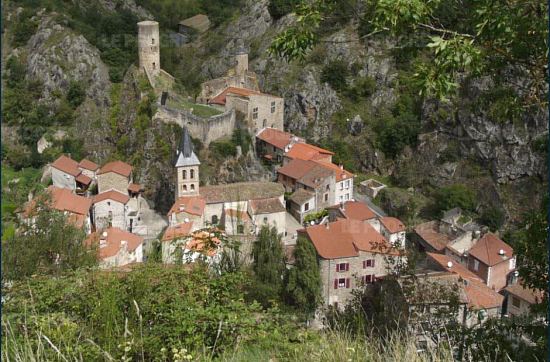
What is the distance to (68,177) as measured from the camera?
89.5 ft

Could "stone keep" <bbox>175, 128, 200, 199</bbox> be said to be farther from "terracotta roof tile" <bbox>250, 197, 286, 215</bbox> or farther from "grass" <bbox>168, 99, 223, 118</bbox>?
"grass" <bbox>168, 99, 223, 118</bbox>

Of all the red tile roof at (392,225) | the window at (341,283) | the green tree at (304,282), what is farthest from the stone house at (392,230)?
the green tree at (304,282)

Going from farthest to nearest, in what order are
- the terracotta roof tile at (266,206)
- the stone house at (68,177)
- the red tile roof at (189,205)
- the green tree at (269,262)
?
1. the stone house at (68,177)
2. the terracotta roof tile at (266,206)
3. the red tile roof at (189,205)
4. the green tree at (269,262)

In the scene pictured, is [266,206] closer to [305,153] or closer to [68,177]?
[305,153]

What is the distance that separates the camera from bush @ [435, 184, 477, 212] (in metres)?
27.3

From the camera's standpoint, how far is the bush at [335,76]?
34219mm

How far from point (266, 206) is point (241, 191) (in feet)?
3.85

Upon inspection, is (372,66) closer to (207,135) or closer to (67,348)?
(207,135)

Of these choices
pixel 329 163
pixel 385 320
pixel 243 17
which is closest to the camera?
pixel 385 320

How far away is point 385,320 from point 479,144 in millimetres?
23745

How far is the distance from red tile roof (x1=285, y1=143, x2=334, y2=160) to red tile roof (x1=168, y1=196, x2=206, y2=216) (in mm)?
6313

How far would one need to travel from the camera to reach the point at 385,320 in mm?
8367

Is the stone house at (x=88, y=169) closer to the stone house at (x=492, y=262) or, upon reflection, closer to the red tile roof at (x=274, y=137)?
the red tile roof at (x=274, y=137)

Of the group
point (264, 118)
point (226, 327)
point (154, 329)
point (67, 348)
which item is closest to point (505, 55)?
point (226, 327)
